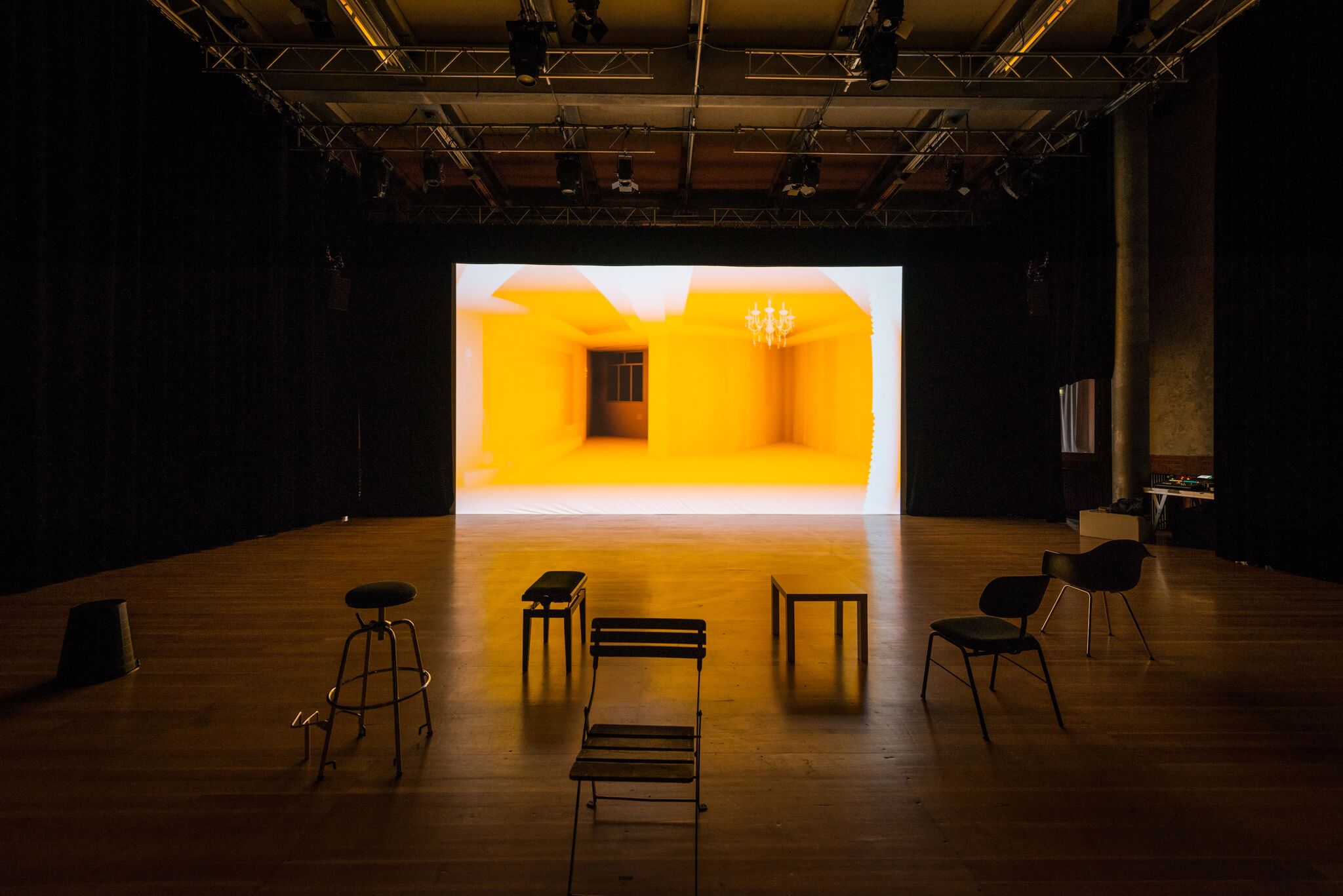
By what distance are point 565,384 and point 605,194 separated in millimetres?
8512

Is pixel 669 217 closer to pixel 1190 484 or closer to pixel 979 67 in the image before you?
pixel 979 67

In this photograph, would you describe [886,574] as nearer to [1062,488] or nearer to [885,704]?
[885,704]

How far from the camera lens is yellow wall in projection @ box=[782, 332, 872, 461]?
51.1 ft

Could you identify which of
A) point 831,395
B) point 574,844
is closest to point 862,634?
point 574,844

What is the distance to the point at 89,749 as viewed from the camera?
2.84m

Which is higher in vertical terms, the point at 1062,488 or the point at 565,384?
the point at 565,384

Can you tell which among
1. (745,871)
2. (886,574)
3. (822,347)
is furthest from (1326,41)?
(822,347)

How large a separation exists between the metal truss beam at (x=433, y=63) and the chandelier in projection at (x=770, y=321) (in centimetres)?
811

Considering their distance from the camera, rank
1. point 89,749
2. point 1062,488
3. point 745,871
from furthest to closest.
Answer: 1. point 1062,488
2. point 89,749
3. point 745,871

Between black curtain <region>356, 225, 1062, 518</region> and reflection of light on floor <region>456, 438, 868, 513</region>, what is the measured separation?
1348 mm

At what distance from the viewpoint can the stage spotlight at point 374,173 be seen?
7902 mm

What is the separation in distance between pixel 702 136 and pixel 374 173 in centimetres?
387

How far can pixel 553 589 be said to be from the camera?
12.5 feet

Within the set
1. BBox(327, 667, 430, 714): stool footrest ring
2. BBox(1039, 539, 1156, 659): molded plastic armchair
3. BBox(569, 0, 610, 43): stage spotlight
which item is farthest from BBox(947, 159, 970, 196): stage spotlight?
BBox(327, 667, 430, 714): stool footrest ring
